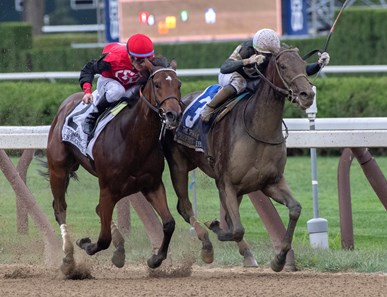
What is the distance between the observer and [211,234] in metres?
9.77

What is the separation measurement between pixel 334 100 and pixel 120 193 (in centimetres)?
837

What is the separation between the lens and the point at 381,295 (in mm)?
7082

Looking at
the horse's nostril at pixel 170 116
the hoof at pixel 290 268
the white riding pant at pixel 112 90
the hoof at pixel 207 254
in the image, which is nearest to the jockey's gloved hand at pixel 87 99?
the white riding pant at pixel 112 90

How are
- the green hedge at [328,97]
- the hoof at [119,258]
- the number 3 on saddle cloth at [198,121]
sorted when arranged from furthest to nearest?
the green hedge at [328,97]
the hoof at [119,258]
the number 3 on saddle cloth at [198,121]

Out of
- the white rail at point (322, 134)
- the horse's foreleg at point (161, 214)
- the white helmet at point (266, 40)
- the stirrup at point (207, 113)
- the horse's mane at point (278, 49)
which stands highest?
the white helmet at point (266, 40)

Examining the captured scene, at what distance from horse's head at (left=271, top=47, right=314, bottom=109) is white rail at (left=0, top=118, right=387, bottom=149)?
0.96 m

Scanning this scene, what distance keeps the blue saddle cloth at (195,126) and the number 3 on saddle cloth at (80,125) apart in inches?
21.3

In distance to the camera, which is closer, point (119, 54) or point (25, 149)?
point (119, 54)

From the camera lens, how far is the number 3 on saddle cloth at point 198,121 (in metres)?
8.45

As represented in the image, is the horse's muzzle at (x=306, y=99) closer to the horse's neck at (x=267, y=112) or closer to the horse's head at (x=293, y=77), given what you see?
the horse's head at (x=293, y=77)

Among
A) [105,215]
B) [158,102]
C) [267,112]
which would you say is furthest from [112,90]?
[267,112]

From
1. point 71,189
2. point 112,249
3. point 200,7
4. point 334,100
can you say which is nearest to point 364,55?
point 200,7

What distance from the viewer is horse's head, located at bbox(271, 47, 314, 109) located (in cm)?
765

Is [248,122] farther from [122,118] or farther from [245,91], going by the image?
[122,118]
